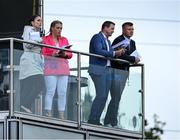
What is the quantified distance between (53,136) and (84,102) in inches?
31.4

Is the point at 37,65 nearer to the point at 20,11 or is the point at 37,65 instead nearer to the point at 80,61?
the point at 80,61

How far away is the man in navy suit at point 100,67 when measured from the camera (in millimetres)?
18016

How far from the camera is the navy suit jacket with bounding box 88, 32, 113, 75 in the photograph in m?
18.0

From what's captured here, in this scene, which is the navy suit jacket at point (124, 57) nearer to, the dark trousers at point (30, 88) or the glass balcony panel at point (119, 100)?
the glass balcony panel at point (119, 100)

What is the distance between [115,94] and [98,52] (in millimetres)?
837

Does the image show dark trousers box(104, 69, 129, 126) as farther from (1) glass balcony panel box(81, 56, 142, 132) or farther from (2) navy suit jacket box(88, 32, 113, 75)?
(2) navy suit jacket box(88, 32, 113, 75)

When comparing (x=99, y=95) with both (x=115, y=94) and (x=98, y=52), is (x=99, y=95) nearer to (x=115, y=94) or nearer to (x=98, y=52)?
(x=115, y=94)

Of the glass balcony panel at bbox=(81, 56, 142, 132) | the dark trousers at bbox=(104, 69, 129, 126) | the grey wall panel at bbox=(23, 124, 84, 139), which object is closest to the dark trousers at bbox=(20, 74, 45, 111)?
the grey wall panel at bbox=(23, 124, 84, 139)

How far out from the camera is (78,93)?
17844 mm

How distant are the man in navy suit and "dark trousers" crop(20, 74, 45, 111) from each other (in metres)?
1.07

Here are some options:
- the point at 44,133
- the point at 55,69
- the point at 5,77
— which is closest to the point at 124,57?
the point at 55,69

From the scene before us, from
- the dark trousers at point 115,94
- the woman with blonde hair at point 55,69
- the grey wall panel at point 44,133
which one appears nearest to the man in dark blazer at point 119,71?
the dark trousers at point 115,94

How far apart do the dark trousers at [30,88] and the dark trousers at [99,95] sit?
1.11 meters

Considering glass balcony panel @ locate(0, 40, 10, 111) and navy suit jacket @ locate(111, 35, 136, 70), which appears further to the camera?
navy suit jacket @ locate(111, 35, 136, 70)
